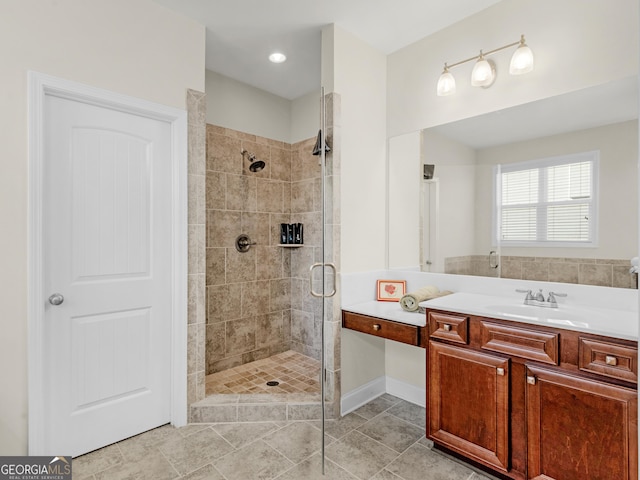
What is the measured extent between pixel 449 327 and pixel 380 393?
1.19 metres

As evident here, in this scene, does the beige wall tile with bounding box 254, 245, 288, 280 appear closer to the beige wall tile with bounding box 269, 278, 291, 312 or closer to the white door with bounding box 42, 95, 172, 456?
the beige wall tile with bounding box 269, 278, 291, 312

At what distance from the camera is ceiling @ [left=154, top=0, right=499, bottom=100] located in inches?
89.4

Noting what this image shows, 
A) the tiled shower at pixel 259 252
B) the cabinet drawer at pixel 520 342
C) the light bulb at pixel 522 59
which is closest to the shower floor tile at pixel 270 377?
the tiled shower at pixel 259 252

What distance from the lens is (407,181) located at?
2.81m

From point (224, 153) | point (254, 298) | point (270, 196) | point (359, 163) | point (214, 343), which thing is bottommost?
point (214, 343)

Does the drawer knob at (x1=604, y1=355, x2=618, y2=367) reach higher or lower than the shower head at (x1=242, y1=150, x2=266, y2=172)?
lower

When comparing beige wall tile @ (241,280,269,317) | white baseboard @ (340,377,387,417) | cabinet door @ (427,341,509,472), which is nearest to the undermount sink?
cabinet door @ (427,341,509,472)

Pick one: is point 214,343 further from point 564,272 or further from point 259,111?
point 564,272

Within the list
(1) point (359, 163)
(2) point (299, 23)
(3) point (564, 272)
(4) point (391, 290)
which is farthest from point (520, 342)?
(2) point (299, 23)

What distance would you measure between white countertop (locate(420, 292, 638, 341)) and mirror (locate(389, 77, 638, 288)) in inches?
7.6

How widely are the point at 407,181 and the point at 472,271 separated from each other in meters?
0.86

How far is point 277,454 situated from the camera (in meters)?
2.06

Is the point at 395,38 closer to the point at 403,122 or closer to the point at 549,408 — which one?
the point at 403,122

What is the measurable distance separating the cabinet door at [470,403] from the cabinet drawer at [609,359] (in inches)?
13.1
